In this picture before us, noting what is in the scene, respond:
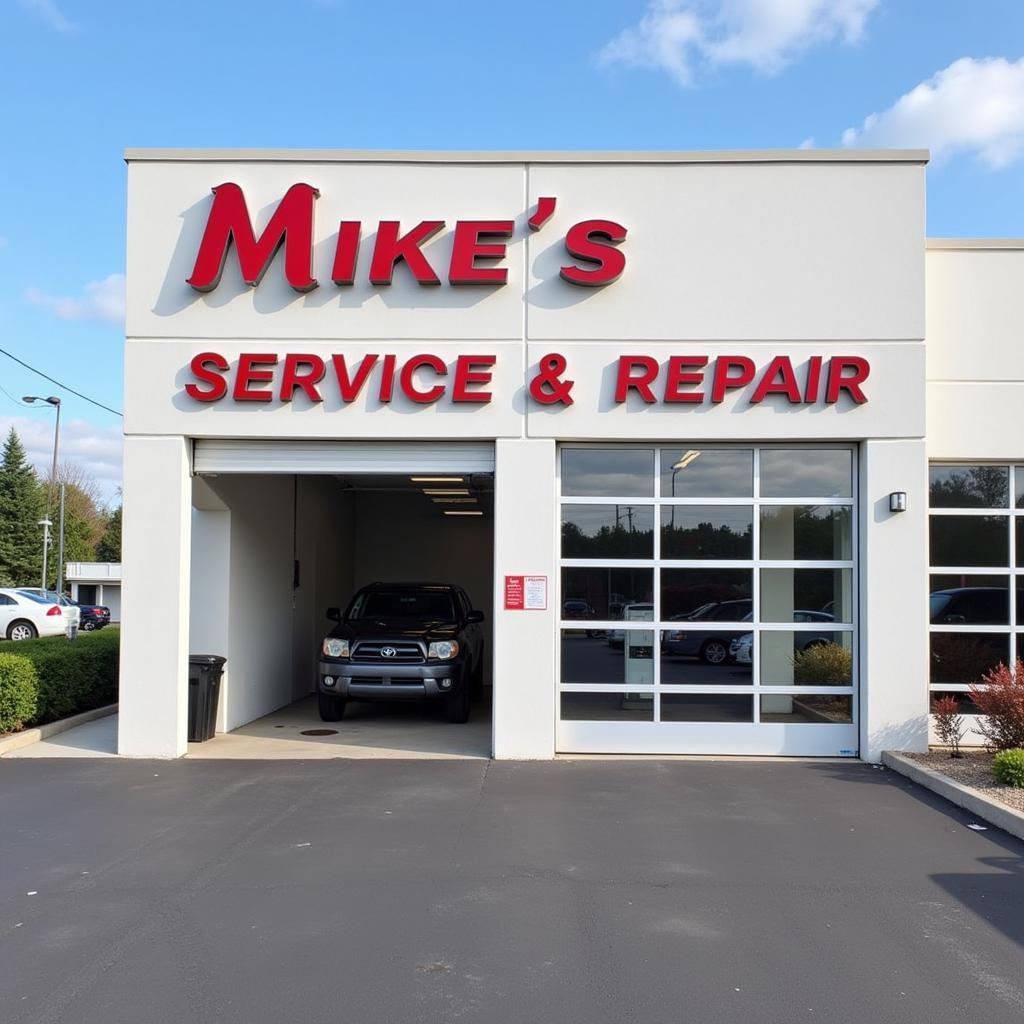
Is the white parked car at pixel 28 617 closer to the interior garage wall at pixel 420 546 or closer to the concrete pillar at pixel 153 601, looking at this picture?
the interior garage wall at pixel 420 546

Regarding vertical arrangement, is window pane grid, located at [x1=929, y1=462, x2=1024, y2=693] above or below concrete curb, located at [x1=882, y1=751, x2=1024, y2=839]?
above

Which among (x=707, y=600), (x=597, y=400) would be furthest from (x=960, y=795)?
(x=597, y=400)

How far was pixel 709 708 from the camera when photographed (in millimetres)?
11094

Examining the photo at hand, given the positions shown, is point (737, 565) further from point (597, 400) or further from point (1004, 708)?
point (1004, 708)

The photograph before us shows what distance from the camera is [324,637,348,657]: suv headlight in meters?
13.1

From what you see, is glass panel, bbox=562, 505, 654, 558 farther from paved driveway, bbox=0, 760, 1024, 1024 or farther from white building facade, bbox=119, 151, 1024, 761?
paved driveway, bbox=0, 760, 1024, 1024

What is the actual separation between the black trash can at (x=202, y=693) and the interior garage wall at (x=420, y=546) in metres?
7.68

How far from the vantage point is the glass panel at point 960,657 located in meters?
11.4

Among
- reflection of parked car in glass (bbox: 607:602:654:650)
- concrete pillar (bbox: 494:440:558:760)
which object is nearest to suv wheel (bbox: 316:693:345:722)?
concrete pillar (bbox: 494:440:558:760)

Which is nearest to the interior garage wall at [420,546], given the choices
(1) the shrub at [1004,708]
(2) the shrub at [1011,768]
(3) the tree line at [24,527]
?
(1) the shrub at [1004,708]

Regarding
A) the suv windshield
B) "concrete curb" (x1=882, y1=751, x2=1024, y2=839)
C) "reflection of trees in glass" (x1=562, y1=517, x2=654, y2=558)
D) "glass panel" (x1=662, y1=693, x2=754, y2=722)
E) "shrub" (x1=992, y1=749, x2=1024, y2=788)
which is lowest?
"concrete curb" (x1=882, y1=751, x2=1024, y2=839)

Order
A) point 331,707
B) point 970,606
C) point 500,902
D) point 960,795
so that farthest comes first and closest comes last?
1. point 331,707
2. point 970,606
3. point 960,795
4. point 500,902

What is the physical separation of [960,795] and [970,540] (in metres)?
3.68

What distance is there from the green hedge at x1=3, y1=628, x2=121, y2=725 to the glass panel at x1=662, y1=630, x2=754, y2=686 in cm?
674
